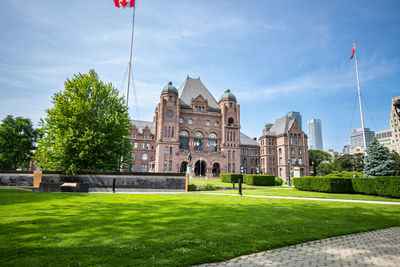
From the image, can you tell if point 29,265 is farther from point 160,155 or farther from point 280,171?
point 280,171

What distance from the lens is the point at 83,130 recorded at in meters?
22.9

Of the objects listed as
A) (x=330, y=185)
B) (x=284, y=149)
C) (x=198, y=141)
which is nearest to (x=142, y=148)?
(x=198, y=141)

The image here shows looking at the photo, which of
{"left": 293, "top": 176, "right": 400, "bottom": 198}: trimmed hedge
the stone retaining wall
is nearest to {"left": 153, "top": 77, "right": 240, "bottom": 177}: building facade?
the stone retaining wall

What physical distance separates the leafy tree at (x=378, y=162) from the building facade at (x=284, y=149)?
39866mm

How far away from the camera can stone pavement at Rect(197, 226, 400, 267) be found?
4785mm

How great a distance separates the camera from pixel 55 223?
23.0 ft

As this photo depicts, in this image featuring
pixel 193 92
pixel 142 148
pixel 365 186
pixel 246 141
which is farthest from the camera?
pixel 246 141

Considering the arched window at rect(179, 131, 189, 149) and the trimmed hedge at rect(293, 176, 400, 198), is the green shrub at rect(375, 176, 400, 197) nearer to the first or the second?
the trimmed hedge at rect(293, 176, 400, 198)

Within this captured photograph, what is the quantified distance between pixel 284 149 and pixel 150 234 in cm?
7027

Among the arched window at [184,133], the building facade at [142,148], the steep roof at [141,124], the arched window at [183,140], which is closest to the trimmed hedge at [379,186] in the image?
the arched window at [183,140]

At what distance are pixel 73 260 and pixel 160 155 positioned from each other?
163 ft

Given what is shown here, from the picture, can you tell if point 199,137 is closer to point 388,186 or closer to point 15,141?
point 15,141

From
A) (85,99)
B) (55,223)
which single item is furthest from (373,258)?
(85,99)

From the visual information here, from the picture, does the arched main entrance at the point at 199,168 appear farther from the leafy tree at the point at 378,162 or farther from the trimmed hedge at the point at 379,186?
the trimmed hedge at the point at 379,186
